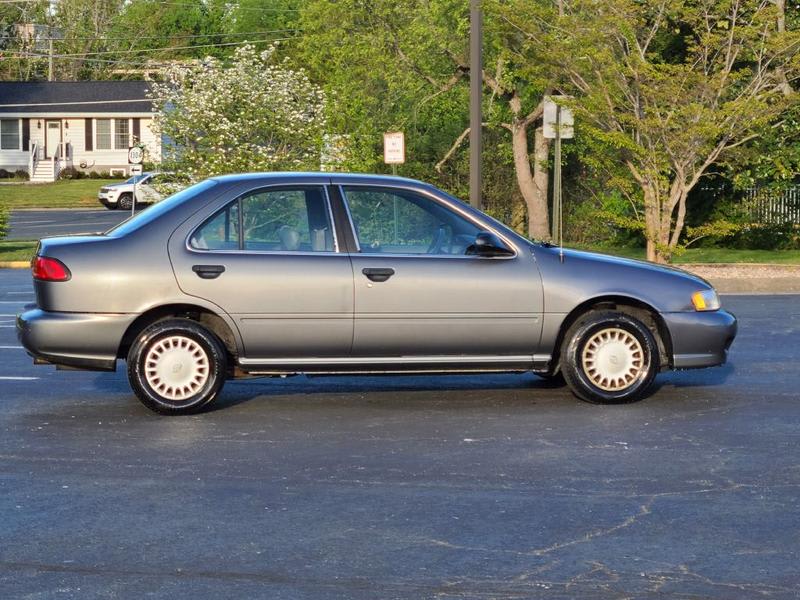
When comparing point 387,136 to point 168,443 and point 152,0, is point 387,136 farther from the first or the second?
point 152,0

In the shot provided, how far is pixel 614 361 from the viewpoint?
1016cm

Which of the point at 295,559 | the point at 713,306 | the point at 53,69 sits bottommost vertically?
the point at 295,559

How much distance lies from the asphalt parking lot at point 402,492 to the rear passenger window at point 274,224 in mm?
1185

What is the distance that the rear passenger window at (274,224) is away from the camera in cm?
991

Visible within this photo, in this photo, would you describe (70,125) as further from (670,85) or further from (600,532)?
(600,532)

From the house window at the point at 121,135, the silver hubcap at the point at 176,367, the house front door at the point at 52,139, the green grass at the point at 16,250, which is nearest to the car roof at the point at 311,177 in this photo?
the silver hubcap at the point at 176,367

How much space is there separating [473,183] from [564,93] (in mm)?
2621

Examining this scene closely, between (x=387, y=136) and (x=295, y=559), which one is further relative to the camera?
(x=387, y=136)

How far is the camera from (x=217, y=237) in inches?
389

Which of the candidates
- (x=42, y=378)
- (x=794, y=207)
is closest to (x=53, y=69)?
(x=794, y=207)

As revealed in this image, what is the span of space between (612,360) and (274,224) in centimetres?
260

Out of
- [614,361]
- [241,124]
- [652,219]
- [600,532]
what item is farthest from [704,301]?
[241,124]

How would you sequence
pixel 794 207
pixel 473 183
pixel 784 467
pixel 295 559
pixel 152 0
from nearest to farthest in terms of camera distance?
pixel 295 559 → pixel 784 467 → pixel 473 183 → pixel 794 207 → pixel 152 0

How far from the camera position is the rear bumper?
9648 millimetres
